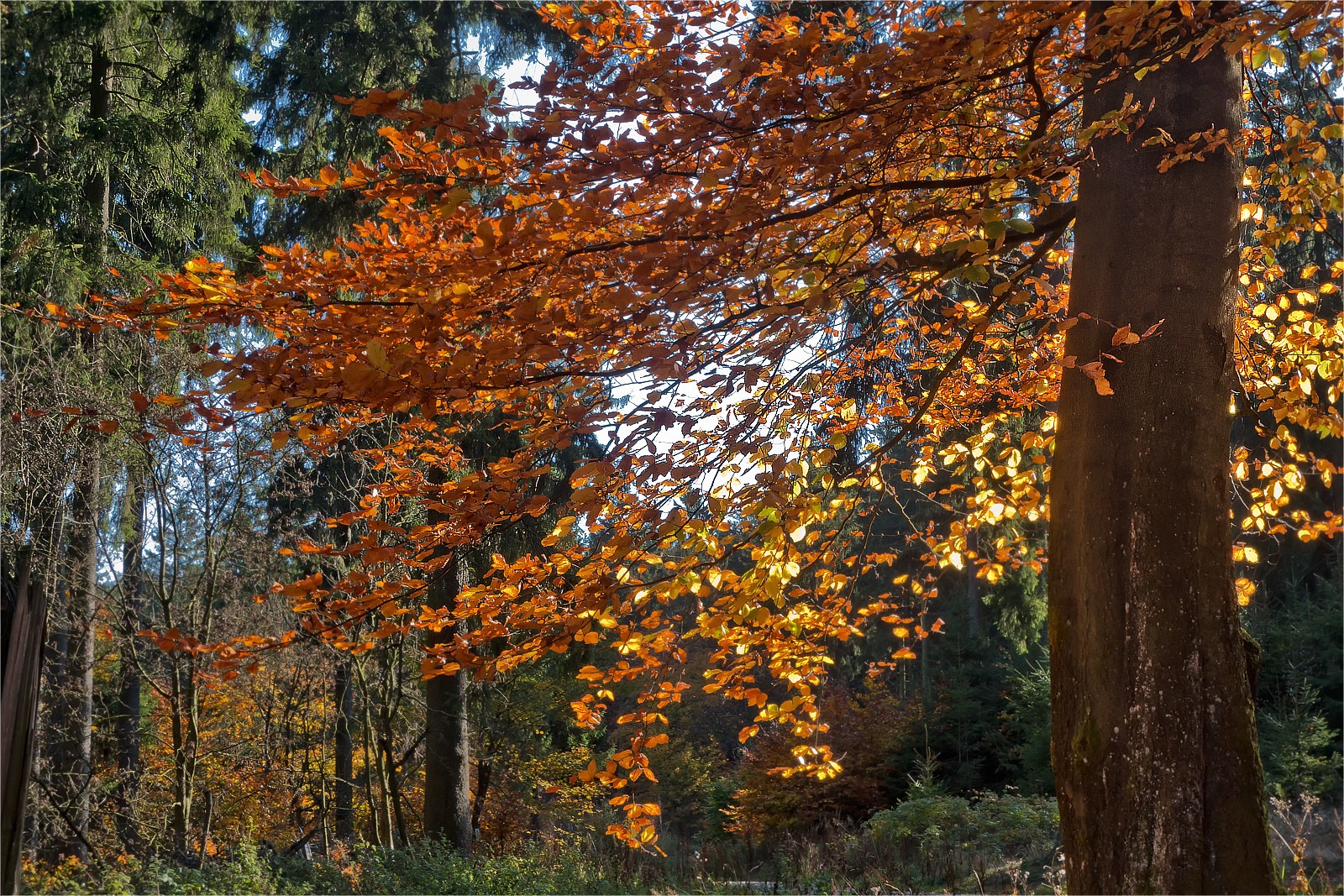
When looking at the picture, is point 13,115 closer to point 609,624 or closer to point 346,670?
point 346,670

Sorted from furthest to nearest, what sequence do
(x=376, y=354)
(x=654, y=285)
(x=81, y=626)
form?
(x=81, y=626) < (x=654, y=285) < (x=376, y=354)

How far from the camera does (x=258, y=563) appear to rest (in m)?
8.48

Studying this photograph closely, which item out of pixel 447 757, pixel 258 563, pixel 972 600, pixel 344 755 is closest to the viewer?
pixel 258 563

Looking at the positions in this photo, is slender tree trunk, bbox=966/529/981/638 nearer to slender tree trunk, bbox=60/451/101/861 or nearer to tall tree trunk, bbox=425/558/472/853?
tall tree trunk, bbox=425/558/472/853

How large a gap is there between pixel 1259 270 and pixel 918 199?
3085 millimetres

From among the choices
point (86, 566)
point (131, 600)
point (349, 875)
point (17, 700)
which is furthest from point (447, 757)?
point (17, 700)

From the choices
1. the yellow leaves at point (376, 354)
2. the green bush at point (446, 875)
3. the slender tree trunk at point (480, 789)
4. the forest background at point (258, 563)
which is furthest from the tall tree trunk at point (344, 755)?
the yellow leaves at point (376, 354)

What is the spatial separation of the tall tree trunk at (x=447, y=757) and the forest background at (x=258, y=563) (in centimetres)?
23

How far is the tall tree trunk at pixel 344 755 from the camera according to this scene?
11.0 m

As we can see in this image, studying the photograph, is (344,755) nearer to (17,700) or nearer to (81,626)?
(81,626)

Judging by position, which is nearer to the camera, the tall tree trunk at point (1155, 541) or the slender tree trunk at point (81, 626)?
the tall tree trunk at point (1155, 541)

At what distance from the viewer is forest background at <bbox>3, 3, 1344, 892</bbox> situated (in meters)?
7.60

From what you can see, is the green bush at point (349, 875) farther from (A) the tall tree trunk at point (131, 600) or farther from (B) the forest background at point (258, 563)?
(A) the tall tree trunk at point (131, 600)

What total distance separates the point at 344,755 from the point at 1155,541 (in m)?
12.2
